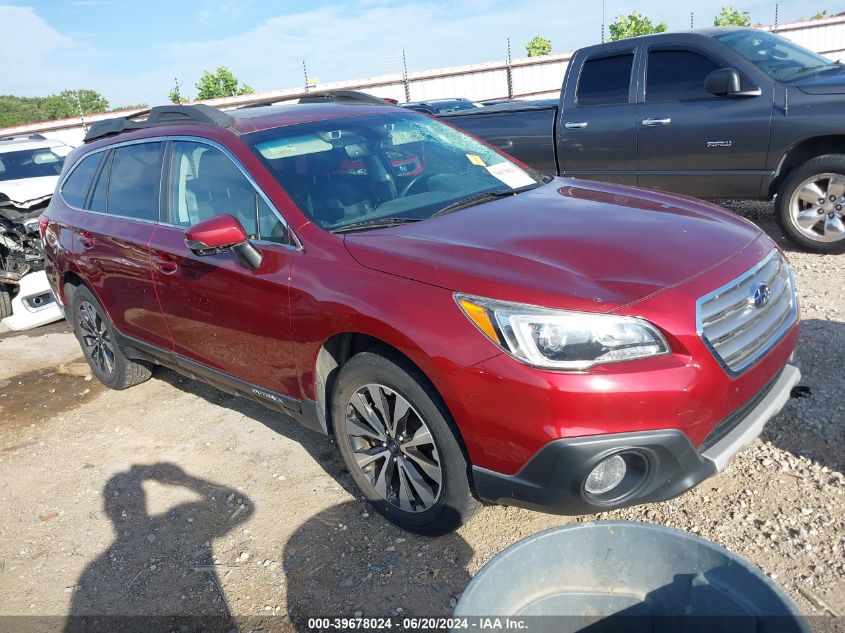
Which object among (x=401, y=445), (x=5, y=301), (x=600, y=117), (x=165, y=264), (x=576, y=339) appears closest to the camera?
(x=576, y=339)

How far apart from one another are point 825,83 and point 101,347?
5996 mm

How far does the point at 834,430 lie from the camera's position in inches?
129

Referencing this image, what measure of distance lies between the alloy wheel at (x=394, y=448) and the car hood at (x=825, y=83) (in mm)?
4755

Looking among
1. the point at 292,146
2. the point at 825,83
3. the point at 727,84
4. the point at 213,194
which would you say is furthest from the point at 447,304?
the point at 825,83

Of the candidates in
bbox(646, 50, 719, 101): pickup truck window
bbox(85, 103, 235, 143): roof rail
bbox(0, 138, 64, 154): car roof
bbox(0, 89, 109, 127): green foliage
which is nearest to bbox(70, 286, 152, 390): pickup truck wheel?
bbox(85, 103, 235, 143): roof rail

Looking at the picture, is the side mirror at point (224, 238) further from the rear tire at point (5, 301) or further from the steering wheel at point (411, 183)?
the rear tire at point (5, 301)

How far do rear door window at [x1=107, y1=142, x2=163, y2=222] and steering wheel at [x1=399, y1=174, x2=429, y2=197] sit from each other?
1497 millimetres

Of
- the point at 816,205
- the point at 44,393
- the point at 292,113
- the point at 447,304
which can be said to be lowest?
the point at 44,393

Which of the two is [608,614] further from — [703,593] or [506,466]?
[506,466]

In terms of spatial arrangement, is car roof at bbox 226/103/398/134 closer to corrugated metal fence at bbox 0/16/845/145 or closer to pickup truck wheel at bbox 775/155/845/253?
pickup truck wheel at bbox 775/155/845/253

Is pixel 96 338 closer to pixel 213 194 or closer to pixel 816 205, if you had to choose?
pixel 213 194

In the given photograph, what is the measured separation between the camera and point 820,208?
5574 mm

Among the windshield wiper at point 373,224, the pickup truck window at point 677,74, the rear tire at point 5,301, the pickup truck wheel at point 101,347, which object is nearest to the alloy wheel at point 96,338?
the pickup truck wheel at point 101,347

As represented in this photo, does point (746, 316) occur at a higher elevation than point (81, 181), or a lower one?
lower
